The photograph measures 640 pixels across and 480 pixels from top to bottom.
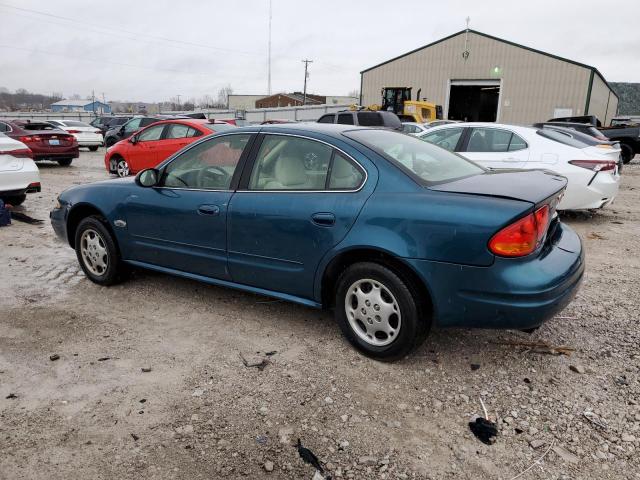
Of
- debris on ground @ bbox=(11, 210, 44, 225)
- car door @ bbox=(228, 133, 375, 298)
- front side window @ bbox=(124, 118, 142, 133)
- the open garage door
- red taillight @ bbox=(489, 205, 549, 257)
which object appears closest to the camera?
red taillight @ bbox=(489, 205, 549, 257)

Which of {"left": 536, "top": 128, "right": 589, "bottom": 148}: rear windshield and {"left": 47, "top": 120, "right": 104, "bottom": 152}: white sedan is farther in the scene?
{"left": 47, "top": 120, "right": 104, "bottom": 152}: white sedan

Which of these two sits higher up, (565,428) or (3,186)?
(3,186)

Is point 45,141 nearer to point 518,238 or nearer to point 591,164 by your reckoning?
point 591,164

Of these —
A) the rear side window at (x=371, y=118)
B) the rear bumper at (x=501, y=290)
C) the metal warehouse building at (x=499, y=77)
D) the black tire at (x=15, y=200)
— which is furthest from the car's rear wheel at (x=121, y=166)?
the metal warehouse building at (x=499, y=77)

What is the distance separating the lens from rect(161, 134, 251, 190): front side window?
409 cm

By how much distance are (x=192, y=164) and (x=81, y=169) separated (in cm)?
1260

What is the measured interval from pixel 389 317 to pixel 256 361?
97cm

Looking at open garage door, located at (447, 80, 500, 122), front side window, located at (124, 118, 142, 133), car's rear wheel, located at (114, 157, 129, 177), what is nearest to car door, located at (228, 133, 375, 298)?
car's rear wheel, located at (114, 157, 129, 177)

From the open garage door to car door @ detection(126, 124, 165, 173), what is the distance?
27606 mm

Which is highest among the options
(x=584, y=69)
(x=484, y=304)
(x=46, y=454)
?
(x=584, y=69)

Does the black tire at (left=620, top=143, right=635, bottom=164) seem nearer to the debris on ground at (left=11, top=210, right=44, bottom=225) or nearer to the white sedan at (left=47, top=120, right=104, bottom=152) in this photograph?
the debris on ground at (left=11, top=210, right=44, bottom=225)

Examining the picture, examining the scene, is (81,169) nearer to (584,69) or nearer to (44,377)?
(44,377)

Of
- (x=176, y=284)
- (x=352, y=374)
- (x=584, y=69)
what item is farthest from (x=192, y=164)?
(x=584, y=69)

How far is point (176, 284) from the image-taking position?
5055 millimetres
